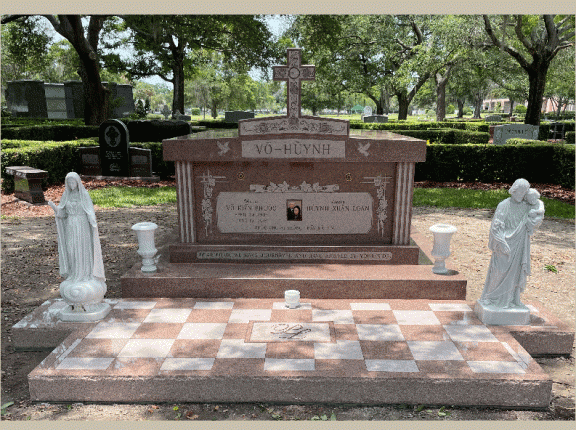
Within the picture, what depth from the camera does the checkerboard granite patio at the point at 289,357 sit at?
427 centimetres

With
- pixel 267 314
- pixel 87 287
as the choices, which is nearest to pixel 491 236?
pixel 267 314

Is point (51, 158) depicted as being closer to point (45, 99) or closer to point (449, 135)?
point (449, 135)

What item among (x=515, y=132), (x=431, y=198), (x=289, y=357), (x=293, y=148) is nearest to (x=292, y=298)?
(x=289, y=357)

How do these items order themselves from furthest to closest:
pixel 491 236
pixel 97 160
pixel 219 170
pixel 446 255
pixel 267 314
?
pixel 97 160, pixel 219 170, pixel 446 255, pixel 267 314, pixel 491 236

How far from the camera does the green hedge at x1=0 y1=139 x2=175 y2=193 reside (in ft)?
41.0

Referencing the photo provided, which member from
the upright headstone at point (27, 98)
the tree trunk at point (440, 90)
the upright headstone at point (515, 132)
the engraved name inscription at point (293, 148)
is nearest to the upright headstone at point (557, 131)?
the upright headstone at point (515, 132)

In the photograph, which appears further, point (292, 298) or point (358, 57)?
point (358, 57)

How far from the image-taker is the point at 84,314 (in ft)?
18.0

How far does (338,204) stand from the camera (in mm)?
6875

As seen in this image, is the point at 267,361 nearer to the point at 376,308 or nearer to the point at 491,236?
the point at 376,308

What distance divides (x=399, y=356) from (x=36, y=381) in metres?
3.57

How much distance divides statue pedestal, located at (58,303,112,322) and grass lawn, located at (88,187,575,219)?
679 centimetres

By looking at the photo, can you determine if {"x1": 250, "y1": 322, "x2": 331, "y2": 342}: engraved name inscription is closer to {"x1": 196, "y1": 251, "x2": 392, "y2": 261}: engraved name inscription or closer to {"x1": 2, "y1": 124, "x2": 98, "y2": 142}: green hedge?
{"x1": 196, "y1": 251, "x2": 392, "y2": 261}: engraved name inscription

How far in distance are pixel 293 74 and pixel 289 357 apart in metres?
3.97
